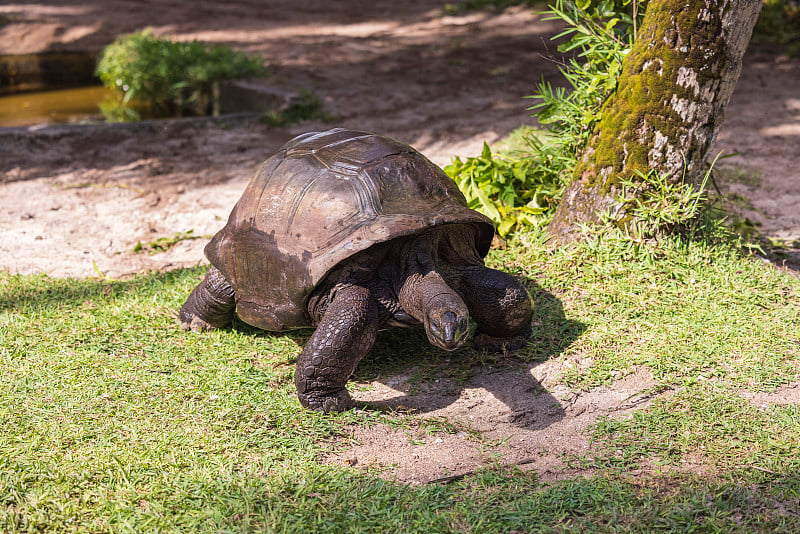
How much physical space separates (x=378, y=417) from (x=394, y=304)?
59 cm

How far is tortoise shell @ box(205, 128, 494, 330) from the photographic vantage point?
345 centimetres

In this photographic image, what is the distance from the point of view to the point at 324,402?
328 centimetres

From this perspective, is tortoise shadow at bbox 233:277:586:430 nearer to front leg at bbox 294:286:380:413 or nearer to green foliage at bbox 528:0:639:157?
front leg at bbox 294:286:380:413

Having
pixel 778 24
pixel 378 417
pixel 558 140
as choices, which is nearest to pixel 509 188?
pixel 558 140

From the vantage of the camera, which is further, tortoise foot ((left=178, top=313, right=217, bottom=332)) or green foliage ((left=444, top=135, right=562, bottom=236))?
green foliage ((left=444, top=135, right=562, bottom=236))

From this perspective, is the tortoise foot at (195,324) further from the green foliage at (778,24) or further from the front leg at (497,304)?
the green foliage at (778,24)

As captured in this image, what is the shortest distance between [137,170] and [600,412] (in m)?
5.44

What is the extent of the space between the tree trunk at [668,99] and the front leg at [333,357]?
1896 millimetres

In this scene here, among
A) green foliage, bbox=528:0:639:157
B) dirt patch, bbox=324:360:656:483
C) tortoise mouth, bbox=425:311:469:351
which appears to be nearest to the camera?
dirt patch, bbox=324:360:656:483

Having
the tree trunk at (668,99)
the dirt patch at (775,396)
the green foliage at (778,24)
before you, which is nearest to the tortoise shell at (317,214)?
the tree trunk at (668,99)

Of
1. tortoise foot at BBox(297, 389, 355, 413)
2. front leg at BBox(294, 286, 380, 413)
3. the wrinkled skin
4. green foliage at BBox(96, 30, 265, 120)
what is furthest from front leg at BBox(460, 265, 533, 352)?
green foliage at BBox(96, 30, 265, 120)

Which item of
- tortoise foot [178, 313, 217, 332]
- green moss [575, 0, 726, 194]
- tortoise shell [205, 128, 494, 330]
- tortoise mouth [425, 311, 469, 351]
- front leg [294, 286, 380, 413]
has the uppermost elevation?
green moss [575, 0, 726, 194]

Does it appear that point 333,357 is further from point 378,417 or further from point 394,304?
point 394,304

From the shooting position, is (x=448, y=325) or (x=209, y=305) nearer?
(x=448, y=325)
